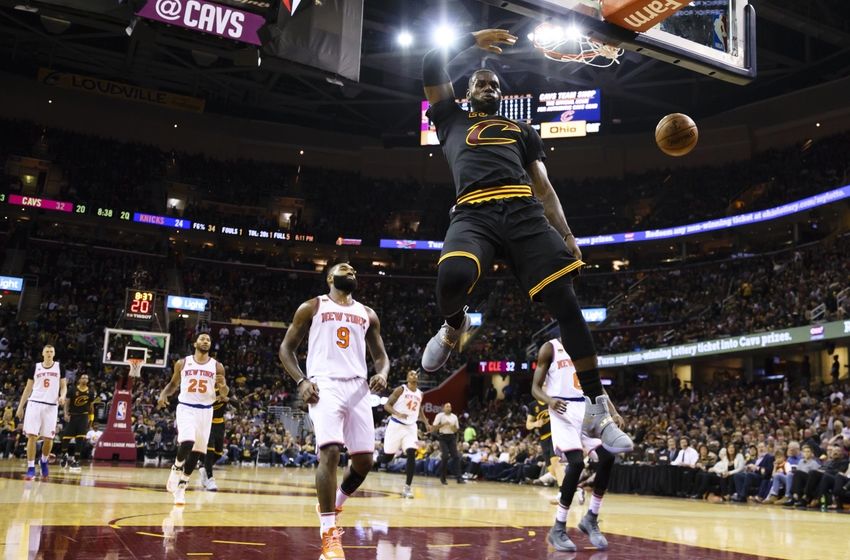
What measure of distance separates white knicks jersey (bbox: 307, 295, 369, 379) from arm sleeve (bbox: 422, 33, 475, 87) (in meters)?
2.25

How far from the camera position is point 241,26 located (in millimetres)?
11031

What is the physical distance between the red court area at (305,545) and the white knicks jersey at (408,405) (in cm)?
651

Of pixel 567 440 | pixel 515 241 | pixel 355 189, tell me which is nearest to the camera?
pixel 515 241

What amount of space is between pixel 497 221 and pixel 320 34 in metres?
8.42

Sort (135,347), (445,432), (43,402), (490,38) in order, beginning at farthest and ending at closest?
(135,347) → (445,432) → (43,402) → (490,38)

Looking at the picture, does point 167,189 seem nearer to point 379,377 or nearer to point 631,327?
point 631,327

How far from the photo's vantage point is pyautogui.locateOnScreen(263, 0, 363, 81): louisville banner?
11.4 metres

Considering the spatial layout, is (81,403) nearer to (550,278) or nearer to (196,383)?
(196,383)

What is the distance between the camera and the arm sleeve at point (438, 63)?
4.69 metres

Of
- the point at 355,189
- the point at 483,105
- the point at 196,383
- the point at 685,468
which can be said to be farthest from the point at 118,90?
the point at 483,105

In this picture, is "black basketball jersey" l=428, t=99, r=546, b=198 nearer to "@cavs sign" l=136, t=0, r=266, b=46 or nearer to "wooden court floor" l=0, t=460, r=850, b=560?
"wooden court floor" l=0, t=460, r=850, b=560

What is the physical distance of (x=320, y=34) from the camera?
38.7 ft

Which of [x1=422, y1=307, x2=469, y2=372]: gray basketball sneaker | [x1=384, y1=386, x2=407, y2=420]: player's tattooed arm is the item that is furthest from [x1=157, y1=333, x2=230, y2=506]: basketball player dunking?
[x1=422, y1=307, x2=469, y2=372]: gray basketball sneaker

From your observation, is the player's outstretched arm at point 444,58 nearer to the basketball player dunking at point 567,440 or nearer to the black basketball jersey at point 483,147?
the black basketball jersey at point 483,147
